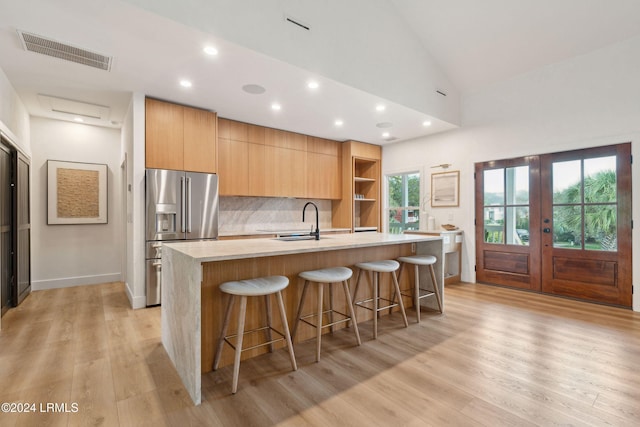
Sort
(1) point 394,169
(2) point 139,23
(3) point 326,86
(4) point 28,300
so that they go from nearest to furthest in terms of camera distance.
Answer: (2) point 139,23 → (3) point 326,86 → (4) point 28,300 → (1) point 394,169

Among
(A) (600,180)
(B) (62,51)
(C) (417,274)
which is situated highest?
(B) (62,51)

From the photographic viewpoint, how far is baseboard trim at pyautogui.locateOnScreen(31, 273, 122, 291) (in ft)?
15.4

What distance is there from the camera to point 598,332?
298cm

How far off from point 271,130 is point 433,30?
2.84 metres

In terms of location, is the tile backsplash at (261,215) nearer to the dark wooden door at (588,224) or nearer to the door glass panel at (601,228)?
the dark wooden door at (588,224)

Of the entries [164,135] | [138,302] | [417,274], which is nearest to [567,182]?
[417,274]

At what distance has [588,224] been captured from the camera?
396cm

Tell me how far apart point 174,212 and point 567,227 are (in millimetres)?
5115

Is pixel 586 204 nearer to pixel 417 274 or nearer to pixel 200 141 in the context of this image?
pixel 417 274

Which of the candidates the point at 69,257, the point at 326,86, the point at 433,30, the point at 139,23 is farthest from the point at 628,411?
the point at 69,257

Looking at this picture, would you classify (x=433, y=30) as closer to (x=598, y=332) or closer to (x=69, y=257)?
(x=598, y=332)

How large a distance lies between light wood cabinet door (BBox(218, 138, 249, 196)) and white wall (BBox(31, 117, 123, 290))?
2.00m

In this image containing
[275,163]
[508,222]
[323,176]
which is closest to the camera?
[508,222]

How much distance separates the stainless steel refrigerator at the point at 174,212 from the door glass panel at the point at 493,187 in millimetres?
4136
